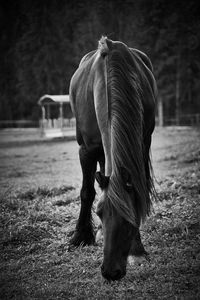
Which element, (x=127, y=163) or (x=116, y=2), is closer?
(x=127, y=163)

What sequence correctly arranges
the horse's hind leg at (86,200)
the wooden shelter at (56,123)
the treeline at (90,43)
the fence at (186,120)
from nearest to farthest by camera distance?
the horse's hind leg at (86,200) < the wooden shelter at (56,123) < the fence at (186,120) < the treeline at (90,43)

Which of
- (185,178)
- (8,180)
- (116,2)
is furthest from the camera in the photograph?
(116,2)

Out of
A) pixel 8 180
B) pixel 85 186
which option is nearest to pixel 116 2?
pixel 8 180

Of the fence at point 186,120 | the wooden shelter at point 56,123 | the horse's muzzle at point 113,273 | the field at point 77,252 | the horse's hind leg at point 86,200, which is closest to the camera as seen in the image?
the horse's muzzle at point 113,273

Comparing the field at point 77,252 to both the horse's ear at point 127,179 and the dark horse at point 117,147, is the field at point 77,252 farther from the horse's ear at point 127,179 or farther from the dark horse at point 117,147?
the horse's ear at point 127,179

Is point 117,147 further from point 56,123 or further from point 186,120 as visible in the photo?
point 186,120

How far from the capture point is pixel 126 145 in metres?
2.60

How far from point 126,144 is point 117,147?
9 centimetres

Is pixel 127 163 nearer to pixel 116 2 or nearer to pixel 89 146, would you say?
pixel 89 146

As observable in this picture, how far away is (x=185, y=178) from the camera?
6816 millimetres

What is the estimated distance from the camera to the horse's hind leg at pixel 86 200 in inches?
151

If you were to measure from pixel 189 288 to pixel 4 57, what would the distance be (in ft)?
140

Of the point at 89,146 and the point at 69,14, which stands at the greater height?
the point at 69,14

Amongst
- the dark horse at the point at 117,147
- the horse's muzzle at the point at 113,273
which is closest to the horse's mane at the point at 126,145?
the dark horse at the point at 117,147
